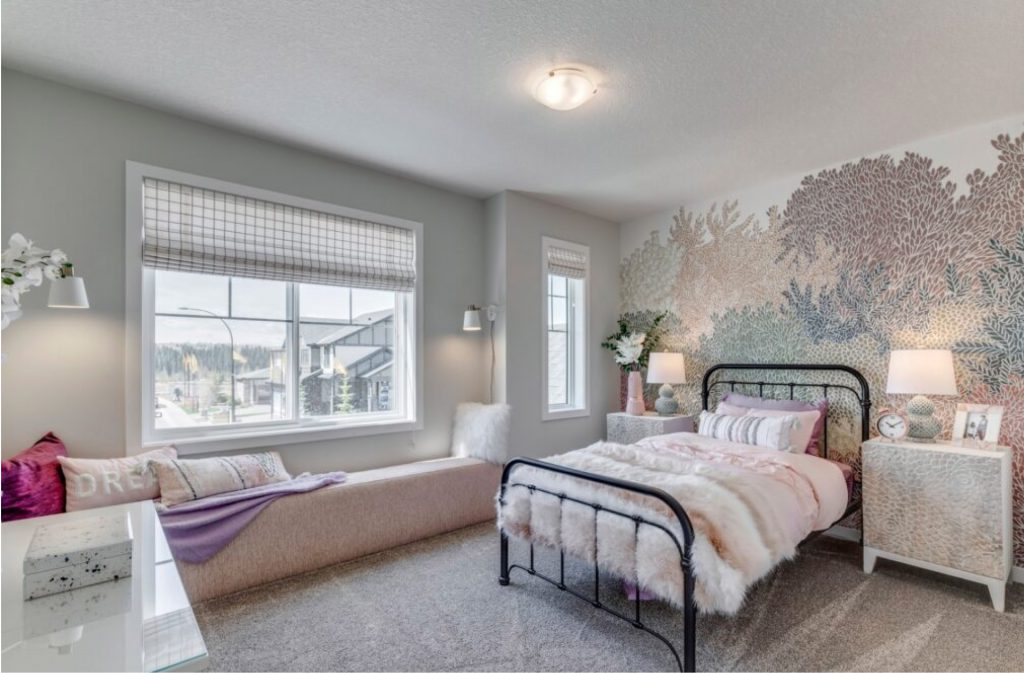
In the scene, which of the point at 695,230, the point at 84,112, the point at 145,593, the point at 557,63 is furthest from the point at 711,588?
the point at 84,112

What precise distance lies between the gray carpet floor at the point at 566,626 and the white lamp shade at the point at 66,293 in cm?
162

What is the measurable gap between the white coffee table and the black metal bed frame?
160cm

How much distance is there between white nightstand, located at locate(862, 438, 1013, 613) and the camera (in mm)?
2518

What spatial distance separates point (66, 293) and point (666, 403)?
406cm

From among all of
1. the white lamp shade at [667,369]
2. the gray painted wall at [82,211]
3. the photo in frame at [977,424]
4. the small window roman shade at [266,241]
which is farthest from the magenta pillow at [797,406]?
the gray painted wall at [82,211]

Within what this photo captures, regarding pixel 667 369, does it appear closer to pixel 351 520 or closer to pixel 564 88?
pixel 564 88

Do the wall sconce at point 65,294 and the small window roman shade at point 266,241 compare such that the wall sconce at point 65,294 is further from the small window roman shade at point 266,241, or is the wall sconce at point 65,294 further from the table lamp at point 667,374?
the table lamp at point 667,374

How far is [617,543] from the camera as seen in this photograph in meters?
2.17

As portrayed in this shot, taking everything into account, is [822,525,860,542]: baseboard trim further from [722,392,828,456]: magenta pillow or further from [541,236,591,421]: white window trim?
[541,236,591,421]: white window trim

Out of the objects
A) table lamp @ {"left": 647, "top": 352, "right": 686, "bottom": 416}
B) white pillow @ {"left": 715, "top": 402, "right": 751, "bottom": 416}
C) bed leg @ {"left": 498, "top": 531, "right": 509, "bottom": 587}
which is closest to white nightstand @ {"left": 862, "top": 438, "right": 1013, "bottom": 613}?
white pillow @ {"left": 715, "top": 402, "right": 751, "bottom": 416}

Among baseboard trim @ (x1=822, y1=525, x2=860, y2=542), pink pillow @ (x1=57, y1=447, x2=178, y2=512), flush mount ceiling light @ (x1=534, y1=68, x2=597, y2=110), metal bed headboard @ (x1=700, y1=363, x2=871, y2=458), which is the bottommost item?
baseboard trim @ (x1=822, y1=525, x2=860, y2=542)

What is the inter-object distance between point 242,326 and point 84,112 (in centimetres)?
138

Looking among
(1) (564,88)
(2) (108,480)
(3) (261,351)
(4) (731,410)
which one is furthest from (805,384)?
(2) (108,480)

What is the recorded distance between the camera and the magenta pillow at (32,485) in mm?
2145
